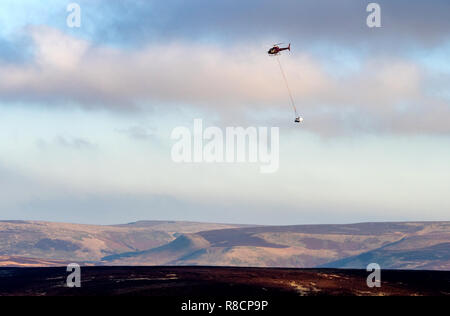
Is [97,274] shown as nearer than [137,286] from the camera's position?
No
